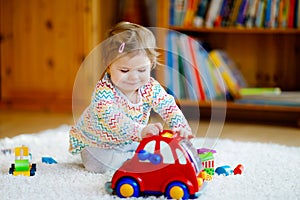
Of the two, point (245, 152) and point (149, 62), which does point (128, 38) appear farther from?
point (245, 152)

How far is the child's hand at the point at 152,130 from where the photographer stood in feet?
4.38

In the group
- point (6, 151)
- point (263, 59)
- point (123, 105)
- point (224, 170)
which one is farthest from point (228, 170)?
point (263, 59)

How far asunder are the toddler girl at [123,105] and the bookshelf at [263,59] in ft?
3.58

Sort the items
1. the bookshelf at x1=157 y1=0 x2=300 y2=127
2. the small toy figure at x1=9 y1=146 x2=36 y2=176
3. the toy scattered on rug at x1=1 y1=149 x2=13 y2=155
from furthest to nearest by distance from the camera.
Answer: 1. the bookshelf at x1=157 y1=0 x2=300 y2=127
2. the toy scattered on rug at x1=1 y1=149 x2=13 y2=155
3. the small toy figure at x1=9 y1=146 x2=36 y2=176

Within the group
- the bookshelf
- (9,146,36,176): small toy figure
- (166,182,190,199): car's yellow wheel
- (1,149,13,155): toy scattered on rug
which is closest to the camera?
(166,182,190,199): car's yellow wheel

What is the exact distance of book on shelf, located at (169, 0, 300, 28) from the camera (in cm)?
241

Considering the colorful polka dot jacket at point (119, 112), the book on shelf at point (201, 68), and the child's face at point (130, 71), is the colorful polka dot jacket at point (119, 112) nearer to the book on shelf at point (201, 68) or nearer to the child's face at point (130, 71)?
the child's face at point (130, 71)

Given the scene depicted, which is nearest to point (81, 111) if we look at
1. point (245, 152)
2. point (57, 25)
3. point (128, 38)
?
point (128, 38)

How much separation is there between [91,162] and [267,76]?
1394mm

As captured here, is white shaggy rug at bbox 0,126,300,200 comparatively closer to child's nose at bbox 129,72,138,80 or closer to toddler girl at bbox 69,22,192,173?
toddler girl at bbox 69,22,192,173

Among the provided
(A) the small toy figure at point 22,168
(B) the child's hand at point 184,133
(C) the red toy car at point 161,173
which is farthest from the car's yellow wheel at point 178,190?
(A) the small toy figure at point 22,168

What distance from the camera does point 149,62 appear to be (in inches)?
56.6

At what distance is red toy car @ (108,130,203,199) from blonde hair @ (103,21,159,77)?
249 millimetres

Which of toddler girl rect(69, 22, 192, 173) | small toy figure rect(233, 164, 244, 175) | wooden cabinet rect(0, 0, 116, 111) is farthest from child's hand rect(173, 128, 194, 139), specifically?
wooden cabinet rect(0, 0, 116, 111)
